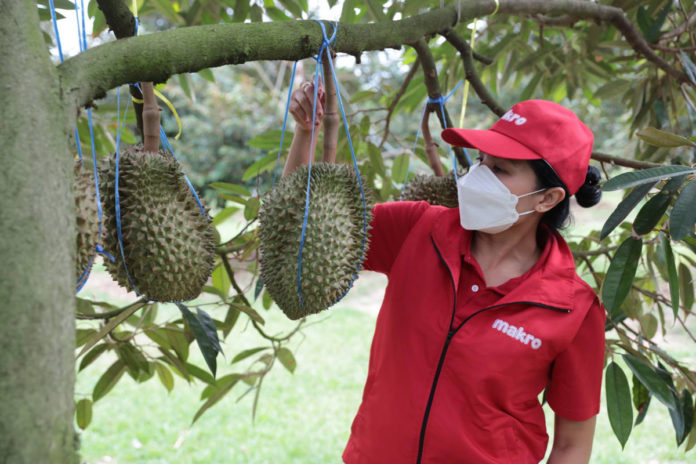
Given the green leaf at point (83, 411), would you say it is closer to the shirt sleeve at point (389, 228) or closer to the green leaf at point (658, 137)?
the shirt sleeve at point (389, 228)

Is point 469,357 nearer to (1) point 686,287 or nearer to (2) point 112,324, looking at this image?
(2) point 112,324

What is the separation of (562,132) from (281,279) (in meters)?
0.64

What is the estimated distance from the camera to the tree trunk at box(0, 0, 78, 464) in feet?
1.59

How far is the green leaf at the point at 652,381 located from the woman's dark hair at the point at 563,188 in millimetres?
362

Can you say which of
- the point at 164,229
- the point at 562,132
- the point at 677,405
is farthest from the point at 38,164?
the point at 677,405

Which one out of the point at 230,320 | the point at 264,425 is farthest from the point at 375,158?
the point at 264,425

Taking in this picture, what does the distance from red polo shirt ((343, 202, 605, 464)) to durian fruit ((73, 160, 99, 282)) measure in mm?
690

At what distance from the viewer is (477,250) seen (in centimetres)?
140

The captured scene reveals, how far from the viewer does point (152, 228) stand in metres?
0.97

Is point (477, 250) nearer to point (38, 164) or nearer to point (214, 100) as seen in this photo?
point (38, 164)

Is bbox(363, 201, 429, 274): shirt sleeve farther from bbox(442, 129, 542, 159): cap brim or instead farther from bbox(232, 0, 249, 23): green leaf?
bbox(232, 0, 249, 23): green leaf

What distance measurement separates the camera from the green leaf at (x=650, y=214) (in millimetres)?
1104

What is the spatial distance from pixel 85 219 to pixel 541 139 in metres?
0.86

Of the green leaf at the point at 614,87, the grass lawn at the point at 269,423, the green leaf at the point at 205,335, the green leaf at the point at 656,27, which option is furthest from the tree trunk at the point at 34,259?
the grass lawn at the point at 269,423
